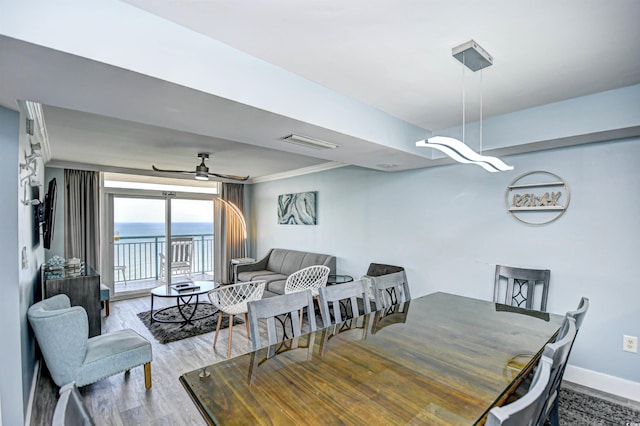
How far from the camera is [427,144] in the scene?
165 centimetres

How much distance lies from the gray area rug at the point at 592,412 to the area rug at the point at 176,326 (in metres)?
3.62

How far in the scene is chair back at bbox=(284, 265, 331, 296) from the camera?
3858 millimetres

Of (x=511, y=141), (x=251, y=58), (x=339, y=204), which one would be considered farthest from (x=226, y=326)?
(x=511, y=141)

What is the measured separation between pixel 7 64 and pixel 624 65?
3485 millimetres

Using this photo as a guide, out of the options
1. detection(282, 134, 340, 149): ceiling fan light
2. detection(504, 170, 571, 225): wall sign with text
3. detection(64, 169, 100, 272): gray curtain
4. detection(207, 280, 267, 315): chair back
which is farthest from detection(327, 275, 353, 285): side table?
detection(64, 169, 100, 272): gray curtain

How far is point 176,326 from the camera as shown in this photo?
4.07m

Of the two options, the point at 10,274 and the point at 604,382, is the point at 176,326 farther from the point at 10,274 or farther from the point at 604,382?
the point at 604,382

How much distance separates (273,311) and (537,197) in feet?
9.21

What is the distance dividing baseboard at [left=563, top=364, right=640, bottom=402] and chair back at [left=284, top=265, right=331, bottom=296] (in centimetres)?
270

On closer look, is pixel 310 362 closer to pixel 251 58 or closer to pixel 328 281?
pixel 251 58

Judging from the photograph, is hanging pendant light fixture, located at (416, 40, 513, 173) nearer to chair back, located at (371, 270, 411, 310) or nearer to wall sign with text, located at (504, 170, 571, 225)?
chair back, located at (371, 270, 411, 310)

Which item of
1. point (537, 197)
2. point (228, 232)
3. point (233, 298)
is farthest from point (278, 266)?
point (537, 197)

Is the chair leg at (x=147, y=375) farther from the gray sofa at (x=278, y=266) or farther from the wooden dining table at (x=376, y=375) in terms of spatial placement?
the gray sofa at (x=278, y=266)

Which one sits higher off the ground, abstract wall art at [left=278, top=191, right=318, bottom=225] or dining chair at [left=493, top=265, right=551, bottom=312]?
abstract wall art at [left=278, top=191, right=318, bottom=225]
